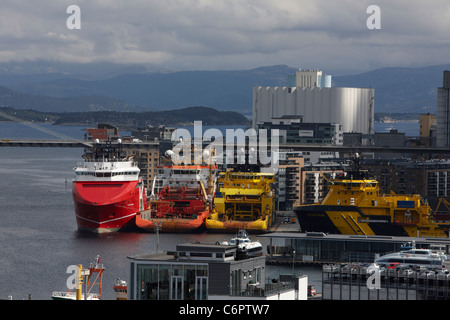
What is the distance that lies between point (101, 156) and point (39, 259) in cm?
1629

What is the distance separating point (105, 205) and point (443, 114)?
56.8 metres

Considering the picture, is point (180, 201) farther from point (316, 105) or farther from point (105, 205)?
point (316, 105)

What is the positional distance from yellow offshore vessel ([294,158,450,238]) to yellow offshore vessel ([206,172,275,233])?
4.89 meters

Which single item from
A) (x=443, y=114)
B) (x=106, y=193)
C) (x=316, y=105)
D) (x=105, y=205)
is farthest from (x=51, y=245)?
(x=316, y=105)

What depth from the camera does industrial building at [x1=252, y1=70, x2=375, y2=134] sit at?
131 metres

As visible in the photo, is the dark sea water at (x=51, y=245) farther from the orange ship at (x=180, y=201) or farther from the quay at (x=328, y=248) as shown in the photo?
the quay at (x=328, y=248)

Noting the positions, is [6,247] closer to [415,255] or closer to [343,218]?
[343,218]

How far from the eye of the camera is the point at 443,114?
4119 inches

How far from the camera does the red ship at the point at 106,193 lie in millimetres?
54844

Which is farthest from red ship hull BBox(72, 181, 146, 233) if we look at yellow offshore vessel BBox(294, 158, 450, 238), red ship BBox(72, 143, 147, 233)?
yellow offshore vessel BBox(294, 158, 450, 238)

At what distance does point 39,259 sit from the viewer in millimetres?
42688

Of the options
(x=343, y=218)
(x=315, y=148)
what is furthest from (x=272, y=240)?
(x=315, y=148)

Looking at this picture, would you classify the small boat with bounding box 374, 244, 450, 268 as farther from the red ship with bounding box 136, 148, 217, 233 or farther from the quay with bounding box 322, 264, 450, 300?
the red ship with bounding box 136, 148, 217, 233

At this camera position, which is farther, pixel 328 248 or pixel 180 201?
pixel 180 201
